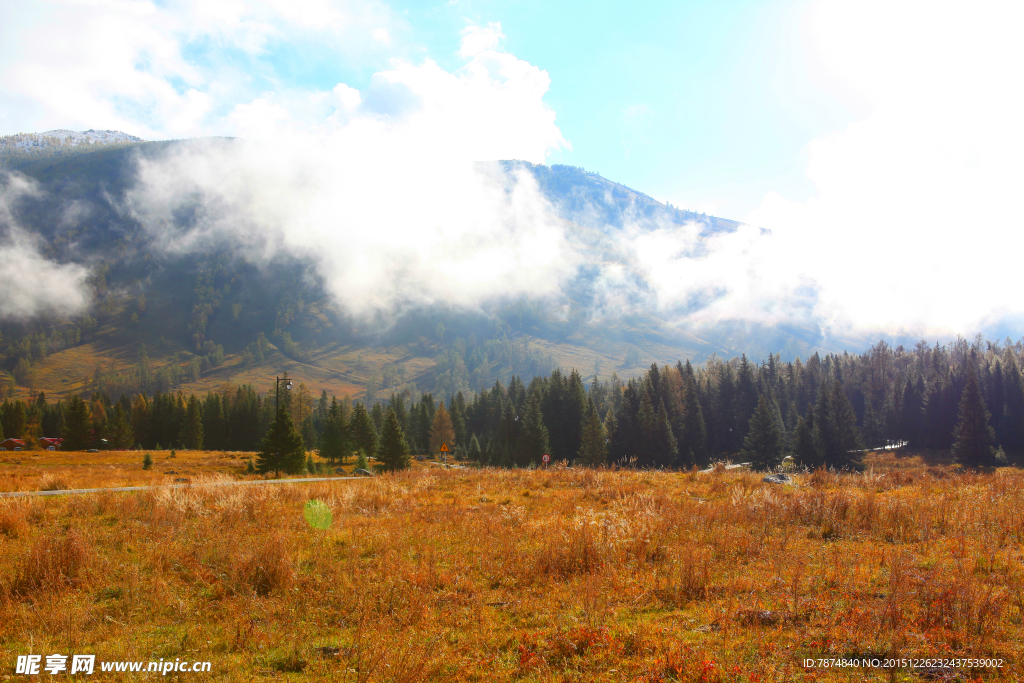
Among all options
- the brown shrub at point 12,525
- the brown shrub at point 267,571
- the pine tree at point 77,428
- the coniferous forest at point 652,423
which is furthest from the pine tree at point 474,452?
the brown shrub at point 267,571

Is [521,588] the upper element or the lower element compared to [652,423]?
upper

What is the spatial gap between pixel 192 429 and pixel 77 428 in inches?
628

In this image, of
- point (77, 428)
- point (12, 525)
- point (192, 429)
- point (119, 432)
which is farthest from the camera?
point (192, 429)

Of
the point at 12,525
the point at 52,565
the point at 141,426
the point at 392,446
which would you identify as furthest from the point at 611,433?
the point at 141,426

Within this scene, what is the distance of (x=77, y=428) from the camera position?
76.1 m

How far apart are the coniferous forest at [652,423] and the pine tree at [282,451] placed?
40 centimetres

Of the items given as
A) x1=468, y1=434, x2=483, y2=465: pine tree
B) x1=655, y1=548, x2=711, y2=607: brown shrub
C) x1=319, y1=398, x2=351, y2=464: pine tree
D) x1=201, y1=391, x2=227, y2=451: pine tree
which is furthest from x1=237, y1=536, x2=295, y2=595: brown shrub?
x1=201, y1=391, x2=227, y2=451: pine tree

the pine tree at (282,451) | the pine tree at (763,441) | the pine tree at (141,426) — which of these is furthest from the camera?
the pine tree at (141,426)

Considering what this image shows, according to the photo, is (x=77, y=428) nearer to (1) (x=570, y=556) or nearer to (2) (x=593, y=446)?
(2) (x=593, y=446)

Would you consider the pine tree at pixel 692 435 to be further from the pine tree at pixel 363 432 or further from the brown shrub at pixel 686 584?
the brown shrub at pixel 686 584

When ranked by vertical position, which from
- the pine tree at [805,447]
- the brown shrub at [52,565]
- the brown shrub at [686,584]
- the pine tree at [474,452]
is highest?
the brown shrub at [52,565]

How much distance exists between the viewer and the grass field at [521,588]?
18.4 feet

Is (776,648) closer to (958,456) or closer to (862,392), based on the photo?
(958,456)

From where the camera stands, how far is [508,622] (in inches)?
267
